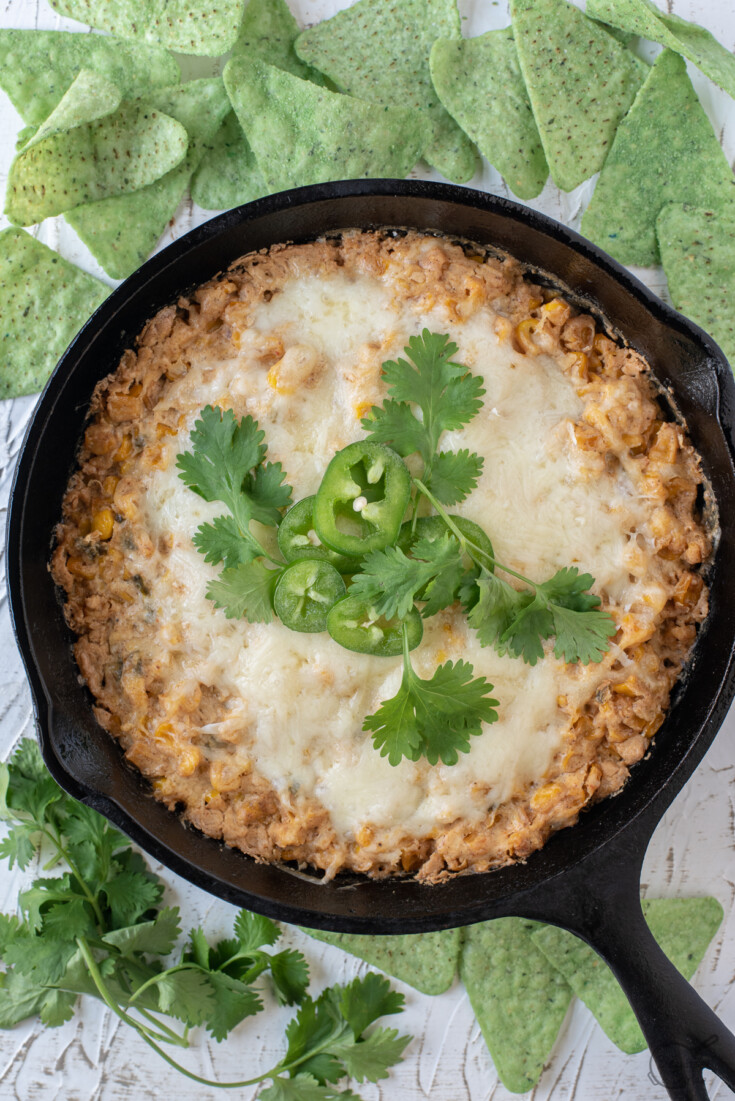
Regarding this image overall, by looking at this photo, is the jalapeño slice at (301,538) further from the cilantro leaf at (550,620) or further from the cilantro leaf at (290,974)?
the cilantro leaf at (290,974)

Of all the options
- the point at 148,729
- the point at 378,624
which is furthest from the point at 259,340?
the point at 148,729

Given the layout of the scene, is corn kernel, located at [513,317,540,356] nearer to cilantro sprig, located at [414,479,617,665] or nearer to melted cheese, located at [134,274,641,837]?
melted cheese, located at [134,274,641,837]

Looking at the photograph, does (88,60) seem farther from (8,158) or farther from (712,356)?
(712,356)

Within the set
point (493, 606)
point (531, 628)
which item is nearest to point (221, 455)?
point (493, 606)

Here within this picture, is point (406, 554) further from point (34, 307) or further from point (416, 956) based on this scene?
point (34, 307)

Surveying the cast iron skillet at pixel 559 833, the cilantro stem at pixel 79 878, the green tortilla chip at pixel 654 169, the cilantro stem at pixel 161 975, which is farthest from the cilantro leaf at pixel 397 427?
the cilantro stem at pixel 161 975
